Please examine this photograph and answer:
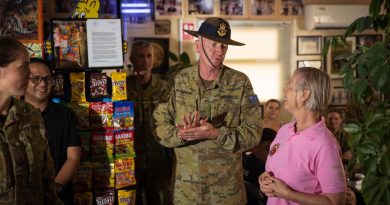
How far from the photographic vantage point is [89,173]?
2562 millimetres

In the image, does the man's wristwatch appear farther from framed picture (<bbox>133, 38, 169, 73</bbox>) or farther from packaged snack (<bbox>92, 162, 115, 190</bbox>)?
framed picture (<bbox>133, 38, 169, 73</bbox>)

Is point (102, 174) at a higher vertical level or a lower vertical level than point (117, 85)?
lower

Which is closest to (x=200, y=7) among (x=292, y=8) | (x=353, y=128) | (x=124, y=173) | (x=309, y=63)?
(x=292, y=8)

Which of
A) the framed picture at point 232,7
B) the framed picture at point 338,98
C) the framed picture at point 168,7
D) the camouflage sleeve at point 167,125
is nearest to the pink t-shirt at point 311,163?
the camouflage sleeve at point 167,125

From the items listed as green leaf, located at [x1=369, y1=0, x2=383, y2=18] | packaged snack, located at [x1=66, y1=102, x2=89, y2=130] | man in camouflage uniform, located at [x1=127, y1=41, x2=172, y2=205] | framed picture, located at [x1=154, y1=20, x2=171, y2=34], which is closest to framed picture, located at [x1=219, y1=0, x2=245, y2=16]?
framed picture, located at [x1=154, y1=20, x2=171, y2=34]

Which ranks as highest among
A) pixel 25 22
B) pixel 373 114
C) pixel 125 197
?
pixel 25 22

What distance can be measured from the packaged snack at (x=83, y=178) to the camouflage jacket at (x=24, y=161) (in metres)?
0.77

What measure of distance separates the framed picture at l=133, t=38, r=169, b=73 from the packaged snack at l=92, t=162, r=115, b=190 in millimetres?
2135

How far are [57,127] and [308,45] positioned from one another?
3.53 metres

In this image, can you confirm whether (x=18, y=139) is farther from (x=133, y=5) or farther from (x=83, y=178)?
(x=133, y=5)

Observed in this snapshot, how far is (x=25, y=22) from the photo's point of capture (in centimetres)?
251

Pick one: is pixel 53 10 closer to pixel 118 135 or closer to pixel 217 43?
pixel 118 135

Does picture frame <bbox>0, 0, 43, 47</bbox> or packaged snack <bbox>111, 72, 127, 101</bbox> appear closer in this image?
picture frame <bbox>0, 0, 43, 47</bbox>

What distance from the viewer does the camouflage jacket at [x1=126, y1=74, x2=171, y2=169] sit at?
3590 mm
